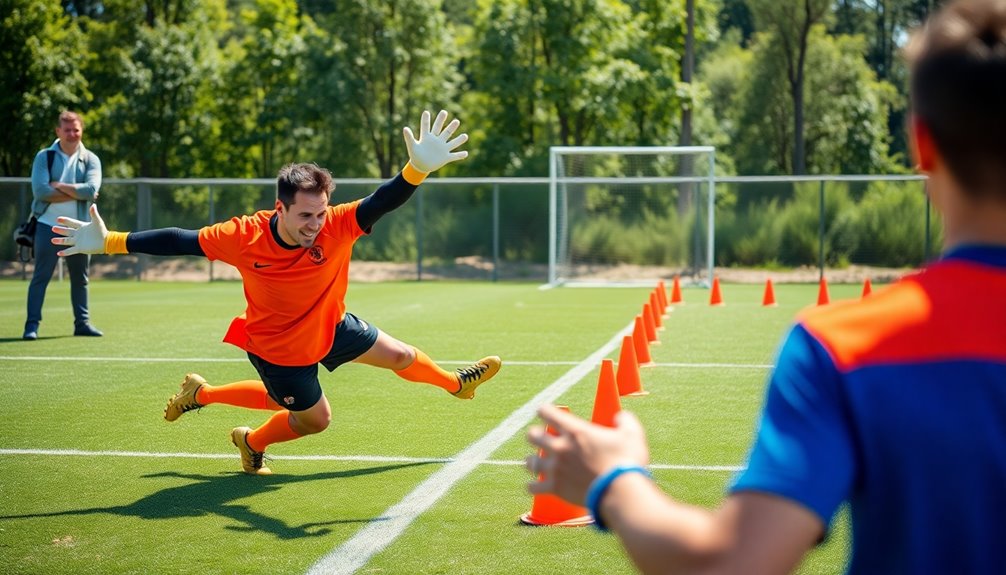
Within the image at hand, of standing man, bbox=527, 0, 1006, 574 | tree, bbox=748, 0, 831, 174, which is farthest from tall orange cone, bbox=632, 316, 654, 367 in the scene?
tree, bbox=748, 0, 831, 174

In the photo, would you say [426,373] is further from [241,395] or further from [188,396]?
[188,396]

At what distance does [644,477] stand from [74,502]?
4964 mm

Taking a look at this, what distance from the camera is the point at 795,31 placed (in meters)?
49.8

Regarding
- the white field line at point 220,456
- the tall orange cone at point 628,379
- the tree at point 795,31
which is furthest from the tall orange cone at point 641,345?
the tree at point 795,31

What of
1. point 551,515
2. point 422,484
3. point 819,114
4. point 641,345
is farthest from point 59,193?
point 819,114

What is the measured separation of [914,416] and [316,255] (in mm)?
5413

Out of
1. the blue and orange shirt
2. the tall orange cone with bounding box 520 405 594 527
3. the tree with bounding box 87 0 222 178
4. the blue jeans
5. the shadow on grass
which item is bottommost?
the shadow on grass

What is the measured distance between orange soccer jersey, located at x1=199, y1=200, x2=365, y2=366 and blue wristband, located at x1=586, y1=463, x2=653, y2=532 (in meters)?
5.05

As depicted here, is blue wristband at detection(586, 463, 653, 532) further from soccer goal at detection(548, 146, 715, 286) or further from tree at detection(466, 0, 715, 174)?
tree at detection(466, 0, 715, 174)

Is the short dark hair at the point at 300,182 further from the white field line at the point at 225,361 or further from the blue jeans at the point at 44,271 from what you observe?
the blue jeans at the point at 44,271

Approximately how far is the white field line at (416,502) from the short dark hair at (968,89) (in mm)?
3632

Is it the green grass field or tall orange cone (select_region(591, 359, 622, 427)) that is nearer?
the green grass field

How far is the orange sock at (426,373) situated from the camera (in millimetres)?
7441

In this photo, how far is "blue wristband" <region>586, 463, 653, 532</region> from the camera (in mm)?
1606
